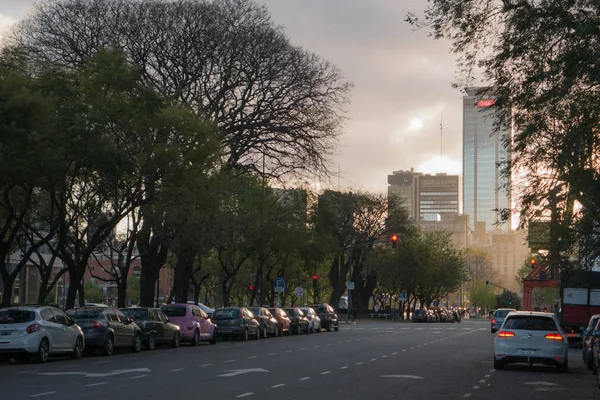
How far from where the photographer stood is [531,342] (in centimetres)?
2509

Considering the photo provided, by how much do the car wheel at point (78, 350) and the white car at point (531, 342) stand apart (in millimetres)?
11742

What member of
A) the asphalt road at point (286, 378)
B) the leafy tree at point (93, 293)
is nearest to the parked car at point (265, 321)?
the asphalt road at point (286, 378)

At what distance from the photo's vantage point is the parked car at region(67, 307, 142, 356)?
2938 centimetres

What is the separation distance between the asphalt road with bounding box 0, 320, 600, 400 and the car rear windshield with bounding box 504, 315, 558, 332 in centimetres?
116

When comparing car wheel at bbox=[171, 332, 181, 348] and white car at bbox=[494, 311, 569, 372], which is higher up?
white car at bbox=[494, 311, 569, 372]

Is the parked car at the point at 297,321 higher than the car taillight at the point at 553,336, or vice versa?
the car taillight at the point at 553,336

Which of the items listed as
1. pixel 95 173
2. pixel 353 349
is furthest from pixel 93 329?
pixel 353 349

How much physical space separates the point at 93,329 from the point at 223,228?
19410 millimetres

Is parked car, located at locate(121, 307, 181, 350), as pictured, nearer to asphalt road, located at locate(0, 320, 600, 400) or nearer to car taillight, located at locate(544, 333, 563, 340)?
asphalt road, located at locate(0, 320, 600, 400)

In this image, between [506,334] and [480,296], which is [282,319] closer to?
[506,334]

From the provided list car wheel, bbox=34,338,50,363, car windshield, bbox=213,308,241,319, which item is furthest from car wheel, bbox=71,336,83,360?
car windshield, bbox=213,308,241,319

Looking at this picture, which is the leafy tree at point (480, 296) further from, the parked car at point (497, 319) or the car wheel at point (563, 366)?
the car wheel at point (563, 366)

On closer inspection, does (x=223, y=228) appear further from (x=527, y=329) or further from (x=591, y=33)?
(x=591, y=33)

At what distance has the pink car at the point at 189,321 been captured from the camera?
125ft
